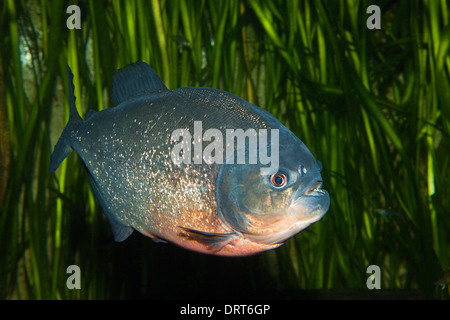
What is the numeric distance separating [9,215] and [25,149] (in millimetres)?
639

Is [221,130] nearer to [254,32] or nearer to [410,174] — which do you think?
[410,174]

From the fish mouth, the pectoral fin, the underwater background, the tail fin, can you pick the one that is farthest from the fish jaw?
the underwater background

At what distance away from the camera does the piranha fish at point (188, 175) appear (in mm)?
1054

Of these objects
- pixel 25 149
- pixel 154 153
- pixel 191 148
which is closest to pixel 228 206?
pixel 191 148

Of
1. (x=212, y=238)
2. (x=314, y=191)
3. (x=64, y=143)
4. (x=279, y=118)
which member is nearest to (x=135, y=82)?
(x=64, y=143)

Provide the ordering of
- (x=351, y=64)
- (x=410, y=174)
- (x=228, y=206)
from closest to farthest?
(x=228, y=206) < (x=410, y=174) < (x=351, y=64)

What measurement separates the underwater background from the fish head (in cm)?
165

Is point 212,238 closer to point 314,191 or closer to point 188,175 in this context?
point 188,175

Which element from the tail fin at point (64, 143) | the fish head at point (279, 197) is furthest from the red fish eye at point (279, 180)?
the tail fin at point (64, 143)

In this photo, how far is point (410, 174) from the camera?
105 inches

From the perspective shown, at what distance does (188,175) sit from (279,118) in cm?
201

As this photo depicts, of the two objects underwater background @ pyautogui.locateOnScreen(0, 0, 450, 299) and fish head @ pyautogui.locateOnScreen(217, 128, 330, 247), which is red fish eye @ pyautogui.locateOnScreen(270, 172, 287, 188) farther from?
underwater background @ pyautogui.locateOnScreen(0, 0, 450, 299)

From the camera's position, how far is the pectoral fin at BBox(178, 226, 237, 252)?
1.07 metres

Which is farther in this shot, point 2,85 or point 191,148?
point 2,85
